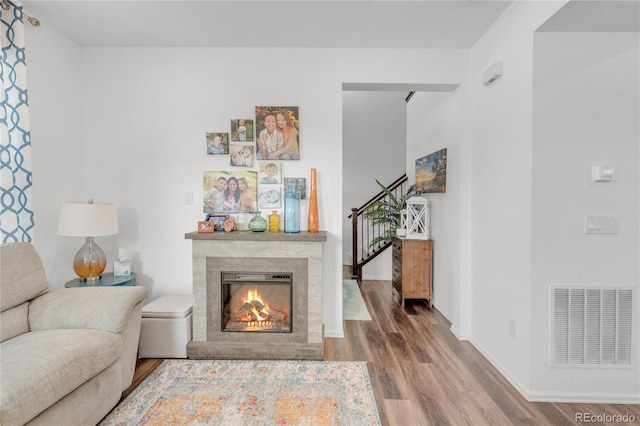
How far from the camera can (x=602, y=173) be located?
6.90 feet

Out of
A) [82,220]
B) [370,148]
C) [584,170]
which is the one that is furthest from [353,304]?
[370,148]

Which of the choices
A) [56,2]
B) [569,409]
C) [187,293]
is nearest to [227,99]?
[56,2]

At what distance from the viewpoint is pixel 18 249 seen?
2055 millimetres

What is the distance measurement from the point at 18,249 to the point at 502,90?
3.61 metres

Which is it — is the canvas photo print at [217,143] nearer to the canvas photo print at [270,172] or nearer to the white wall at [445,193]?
the canvas photo print at [270,172]

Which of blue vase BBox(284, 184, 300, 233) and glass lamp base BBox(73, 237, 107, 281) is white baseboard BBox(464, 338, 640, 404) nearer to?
blue vase BBox(284, 184, 300, 233)

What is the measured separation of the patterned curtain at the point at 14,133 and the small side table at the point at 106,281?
50 centimetres

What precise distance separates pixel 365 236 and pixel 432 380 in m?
3.91

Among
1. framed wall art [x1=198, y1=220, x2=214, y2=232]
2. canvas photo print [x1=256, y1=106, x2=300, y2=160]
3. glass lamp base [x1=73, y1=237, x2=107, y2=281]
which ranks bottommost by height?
glass lamp base [x1=73, y1=237, x2=107, y2=281]

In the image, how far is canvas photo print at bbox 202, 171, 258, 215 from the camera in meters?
3.13

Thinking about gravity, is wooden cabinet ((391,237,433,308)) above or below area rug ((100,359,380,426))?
above

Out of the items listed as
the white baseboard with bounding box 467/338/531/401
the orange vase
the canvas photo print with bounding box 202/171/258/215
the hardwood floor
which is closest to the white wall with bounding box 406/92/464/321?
the hardwood floor

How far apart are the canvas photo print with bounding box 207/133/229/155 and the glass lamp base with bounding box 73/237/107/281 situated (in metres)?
1.31

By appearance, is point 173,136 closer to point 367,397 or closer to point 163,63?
point 163,63
